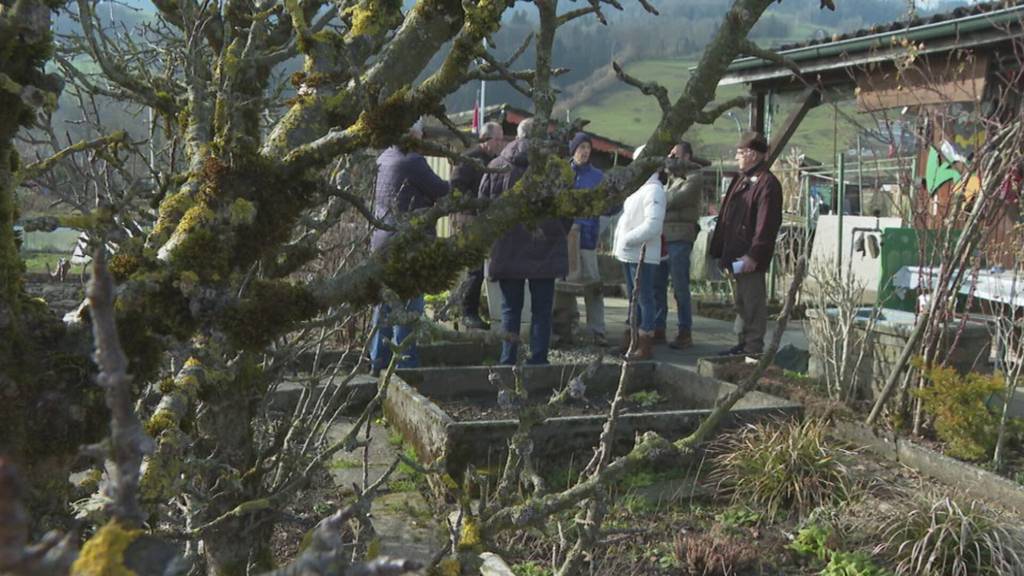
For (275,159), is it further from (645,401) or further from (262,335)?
(645,401)

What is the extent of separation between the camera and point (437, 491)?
13.9ft

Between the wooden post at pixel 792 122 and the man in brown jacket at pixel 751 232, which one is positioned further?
the wooden post at pixel 792 122

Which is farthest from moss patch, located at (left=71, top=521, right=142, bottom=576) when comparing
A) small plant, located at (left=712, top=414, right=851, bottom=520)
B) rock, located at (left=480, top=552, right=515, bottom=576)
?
small plant, located at (left=712, top=414, right=851, bottom=520)

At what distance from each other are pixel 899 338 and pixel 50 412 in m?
5.35

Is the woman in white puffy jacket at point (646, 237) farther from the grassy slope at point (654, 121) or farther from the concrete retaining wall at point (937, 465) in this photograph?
the grassy slope at point (654, 121)

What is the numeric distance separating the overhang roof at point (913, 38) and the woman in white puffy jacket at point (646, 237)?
1658 millimetres

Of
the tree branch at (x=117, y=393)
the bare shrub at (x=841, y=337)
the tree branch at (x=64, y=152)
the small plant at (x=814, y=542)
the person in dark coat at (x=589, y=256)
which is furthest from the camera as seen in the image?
the person in dark coat at (x=589, y=256)

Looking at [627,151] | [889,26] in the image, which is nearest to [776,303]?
[889,26]

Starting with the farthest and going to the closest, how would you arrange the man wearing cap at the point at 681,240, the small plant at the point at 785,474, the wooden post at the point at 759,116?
the wooden post at the point at 759,116, the man wearing cap at the point at 681,240, the small plant at the point at 785,474

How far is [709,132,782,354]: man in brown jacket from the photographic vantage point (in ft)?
23.8

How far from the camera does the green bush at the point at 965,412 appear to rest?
15.5 feet

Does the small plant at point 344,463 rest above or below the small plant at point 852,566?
above

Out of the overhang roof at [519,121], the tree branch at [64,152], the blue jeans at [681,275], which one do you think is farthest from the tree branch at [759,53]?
the overhang roof at [519,121]

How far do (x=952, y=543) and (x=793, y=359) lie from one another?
4.00 metres
